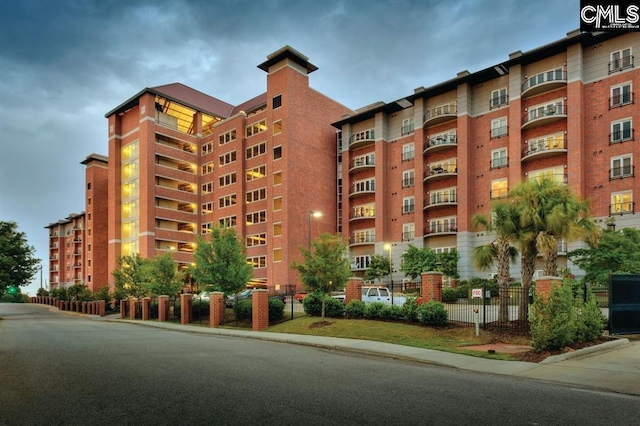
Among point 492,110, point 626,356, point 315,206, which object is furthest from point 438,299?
point 315,206

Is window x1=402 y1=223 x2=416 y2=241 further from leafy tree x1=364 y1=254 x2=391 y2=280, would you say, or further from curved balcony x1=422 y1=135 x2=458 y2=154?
curved balcony x1=422 y1=135 x2=458 y2=154

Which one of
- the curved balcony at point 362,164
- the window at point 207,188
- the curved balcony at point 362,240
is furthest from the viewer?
the window at point 207,188

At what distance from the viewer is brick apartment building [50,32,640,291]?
39562 mm

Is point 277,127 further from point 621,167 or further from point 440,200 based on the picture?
point 621,167

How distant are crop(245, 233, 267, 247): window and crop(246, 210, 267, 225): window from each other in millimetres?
1842

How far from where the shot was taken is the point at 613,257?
2514 centimetres

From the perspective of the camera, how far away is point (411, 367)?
11.9 metres

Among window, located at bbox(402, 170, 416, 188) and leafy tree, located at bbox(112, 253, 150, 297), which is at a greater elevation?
window, located at bbox(402, 170, 416, 188)

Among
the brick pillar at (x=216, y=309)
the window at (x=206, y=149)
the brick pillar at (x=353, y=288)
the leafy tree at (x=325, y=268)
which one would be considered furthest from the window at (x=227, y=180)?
the brick pillar at (x=353, y=288)

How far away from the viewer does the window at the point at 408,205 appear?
52000 millimetres

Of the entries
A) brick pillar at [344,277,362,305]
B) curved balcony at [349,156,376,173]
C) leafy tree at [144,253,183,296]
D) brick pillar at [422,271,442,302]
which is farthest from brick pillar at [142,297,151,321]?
curved balcony at [349,156,376,173]

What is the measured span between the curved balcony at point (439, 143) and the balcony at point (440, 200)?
4.91 metres

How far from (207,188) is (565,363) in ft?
213

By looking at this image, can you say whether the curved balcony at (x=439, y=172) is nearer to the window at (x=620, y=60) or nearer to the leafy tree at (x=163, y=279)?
the window at (x=620, y=60)
